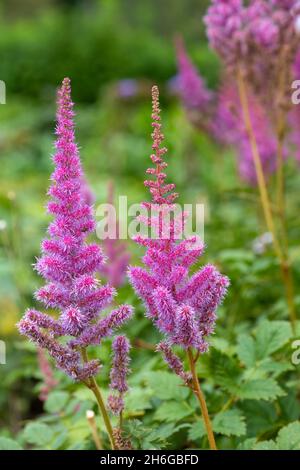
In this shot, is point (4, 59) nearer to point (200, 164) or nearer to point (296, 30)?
point (200, 164)

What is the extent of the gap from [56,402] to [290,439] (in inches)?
36.9

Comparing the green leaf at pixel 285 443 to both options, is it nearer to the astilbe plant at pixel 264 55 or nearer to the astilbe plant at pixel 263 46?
the astilbe plant at pixel 264 55

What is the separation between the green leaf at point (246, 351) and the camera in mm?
2168

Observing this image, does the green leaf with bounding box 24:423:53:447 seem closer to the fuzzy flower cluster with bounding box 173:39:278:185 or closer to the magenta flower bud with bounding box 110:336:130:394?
the magenta flower bud with bounding box 110:336:130:394

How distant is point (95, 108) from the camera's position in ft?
39.2

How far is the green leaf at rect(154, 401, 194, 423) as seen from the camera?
2016 mm

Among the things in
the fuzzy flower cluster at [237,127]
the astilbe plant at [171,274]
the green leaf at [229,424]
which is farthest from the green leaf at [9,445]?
the fuzzy flower cluster at [237,127]

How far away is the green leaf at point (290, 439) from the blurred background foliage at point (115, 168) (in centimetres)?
26

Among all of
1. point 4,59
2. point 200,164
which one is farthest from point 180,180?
point 4,59

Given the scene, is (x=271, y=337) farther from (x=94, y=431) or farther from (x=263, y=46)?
(x=263, y=46)

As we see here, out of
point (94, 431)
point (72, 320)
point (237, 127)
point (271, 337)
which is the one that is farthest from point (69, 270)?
point (237, 127)

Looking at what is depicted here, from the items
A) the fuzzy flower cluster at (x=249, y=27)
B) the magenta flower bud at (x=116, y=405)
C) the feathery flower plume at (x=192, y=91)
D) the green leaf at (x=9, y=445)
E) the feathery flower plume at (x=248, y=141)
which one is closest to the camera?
the magenta flower bud at (x=116, y=405)

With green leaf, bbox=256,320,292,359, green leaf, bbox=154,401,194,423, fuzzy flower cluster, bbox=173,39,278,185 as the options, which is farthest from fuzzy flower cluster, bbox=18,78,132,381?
fuzzy flower cluster, bbox=173,39,278,185

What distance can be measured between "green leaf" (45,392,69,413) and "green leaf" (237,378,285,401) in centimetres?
69
